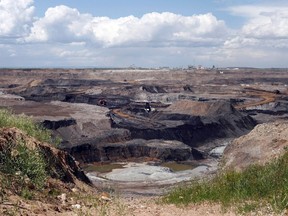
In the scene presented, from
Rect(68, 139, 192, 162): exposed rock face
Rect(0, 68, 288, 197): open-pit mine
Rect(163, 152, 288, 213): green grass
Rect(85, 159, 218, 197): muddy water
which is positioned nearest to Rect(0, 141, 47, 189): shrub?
Rect(163, 152, 288, 213): green grass

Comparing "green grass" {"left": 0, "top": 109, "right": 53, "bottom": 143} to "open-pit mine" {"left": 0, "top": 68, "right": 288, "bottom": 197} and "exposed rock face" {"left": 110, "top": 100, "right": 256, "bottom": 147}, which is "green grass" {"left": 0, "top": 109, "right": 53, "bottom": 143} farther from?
"exposed rock face" {"left": 110, "top": 100, "right": 256, "bottom": 147}

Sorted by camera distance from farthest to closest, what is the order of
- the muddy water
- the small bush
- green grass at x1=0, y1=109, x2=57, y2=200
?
the muddy water, the small bush, green grass at x1=0, y1=109, x2=57, y2=200

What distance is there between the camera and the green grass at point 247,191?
938 cm

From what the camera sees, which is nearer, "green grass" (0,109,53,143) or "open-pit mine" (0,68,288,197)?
"green grass" (0,109,53,143)

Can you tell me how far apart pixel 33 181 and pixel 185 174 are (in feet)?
73.7

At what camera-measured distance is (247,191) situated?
10.3m

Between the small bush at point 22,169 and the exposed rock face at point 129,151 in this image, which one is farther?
the exposed rock face at point 129,151

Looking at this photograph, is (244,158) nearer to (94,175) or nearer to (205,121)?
(94,175)

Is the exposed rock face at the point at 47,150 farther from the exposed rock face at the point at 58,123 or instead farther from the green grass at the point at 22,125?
the exposed rock face at the point at 58,123

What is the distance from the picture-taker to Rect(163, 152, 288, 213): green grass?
30.8 feet

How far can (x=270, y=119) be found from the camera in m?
60.5

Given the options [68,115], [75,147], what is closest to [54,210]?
[75,147]

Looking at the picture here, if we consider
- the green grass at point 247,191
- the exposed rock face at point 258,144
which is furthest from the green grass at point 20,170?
the exposed rock face at point 258,144

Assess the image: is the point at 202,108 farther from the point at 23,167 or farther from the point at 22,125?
the point at 23,167
